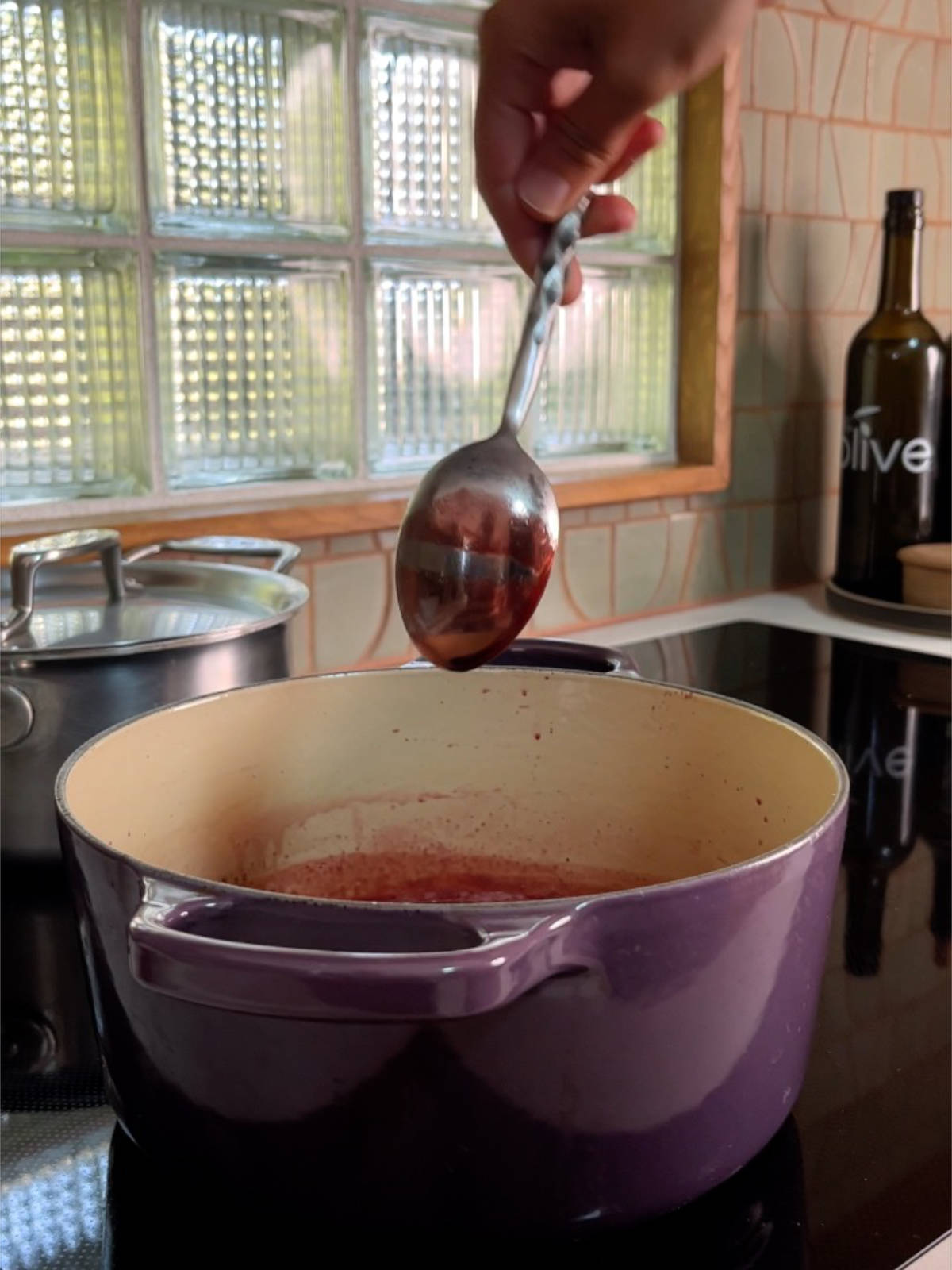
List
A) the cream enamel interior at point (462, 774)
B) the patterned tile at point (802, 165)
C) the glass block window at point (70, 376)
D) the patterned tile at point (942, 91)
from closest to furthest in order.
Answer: the cream enamel interior at point (462, 774)
the glass block window at point (70, 376)
the patterned tile at point (802, 165)
the patterned tile at point (942, 91)

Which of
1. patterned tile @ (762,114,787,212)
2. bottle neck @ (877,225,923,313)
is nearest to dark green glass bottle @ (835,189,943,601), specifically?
bottle neck @ (877,225,923,313)

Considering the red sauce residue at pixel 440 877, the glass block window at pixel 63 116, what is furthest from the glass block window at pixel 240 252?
the red sauce residue at pixel 440 877

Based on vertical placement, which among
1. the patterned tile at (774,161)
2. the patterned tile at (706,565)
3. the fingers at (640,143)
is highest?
the patterned tile at (774,161)

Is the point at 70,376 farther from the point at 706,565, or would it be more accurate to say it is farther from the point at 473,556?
the point at 706,565

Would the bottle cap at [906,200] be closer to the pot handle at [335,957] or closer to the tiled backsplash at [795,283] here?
the tiled backsplash at [795,283]

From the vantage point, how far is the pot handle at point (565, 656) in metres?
0.51

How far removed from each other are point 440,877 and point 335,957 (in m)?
0.25

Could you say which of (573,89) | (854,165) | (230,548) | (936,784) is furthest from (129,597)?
(854,165)

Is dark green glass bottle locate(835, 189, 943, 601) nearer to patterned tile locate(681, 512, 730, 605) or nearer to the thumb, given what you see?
patterned tile locate(681, 512, 730, 605)

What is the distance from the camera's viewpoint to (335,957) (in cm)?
23

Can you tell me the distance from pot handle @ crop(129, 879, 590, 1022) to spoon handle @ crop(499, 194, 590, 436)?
24 cm

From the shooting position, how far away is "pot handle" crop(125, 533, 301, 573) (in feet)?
1.99

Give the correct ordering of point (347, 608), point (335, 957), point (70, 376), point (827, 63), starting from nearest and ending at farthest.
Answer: point (335, 957)
point (70, 376)
point (347, 608)
point (827, 63)

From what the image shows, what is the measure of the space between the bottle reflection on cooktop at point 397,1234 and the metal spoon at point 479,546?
18 cm
